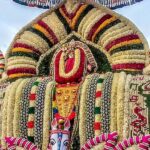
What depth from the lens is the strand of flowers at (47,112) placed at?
406 inches

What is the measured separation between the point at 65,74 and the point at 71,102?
603 millimetres

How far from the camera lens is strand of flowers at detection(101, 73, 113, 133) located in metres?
9.91

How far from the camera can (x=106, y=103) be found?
10.0 metres

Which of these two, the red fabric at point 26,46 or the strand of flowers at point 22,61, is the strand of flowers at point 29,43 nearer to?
the red fabric at point 26,46

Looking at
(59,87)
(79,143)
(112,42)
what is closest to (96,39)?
(112,42)

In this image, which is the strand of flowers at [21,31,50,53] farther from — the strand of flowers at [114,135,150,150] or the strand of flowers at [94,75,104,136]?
the strand of flowers at [114,135,150,150]

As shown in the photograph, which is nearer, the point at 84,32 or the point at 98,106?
the point at 98,106

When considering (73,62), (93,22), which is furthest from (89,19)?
(73,62)

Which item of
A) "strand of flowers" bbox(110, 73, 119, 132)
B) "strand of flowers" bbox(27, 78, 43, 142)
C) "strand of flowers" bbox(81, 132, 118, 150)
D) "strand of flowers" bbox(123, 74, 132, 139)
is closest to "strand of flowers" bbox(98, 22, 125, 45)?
"strand of flowers" bbox(110, 73, 119, 132)

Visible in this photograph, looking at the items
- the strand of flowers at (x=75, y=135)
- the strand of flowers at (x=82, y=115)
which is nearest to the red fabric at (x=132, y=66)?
the strand of flowers at (x=82, y=115)

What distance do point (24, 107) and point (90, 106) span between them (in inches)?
50.7

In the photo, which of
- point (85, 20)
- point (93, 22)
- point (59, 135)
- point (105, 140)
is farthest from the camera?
point (85, 20)

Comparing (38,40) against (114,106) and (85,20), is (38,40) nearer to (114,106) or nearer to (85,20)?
(85,20)

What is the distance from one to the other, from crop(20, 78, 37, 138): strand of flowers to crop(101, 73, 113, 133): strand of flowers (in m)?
1.47
